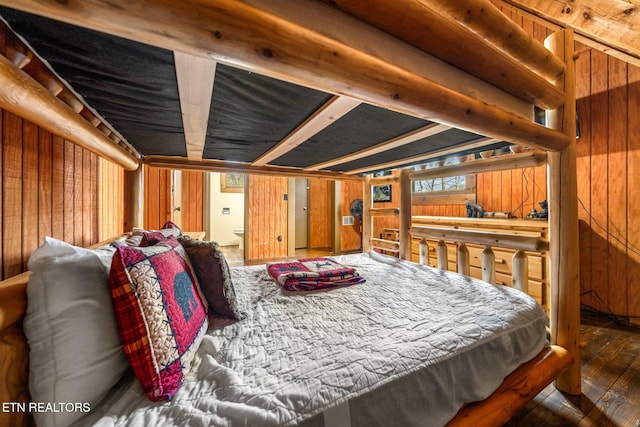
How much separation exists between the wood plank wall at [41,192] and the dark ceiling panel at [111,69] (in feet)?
0.74

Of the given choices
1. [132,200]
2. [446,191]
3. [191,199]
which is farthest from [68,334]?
[191,199]

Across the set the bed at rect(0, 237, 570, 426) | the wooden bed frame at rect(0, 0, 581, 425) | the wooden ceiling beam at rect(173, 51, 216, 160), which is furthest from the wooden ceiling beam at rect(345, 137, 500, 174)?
the wooden ceiling beam at rect(173, 51, 216, 160)

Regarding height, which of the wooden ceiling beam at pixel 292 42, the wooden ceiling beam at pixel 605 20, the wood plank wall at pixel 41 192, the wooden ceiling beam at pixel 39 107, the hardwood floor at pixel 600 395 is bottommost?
the hardwood floor at pixel 600 395

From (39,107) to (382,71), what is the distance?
3.15 ft

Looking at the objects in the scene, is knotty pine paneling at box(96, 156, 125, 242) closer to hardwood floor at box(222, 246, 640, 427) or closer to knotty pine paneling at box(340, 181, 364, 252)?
hardwood floor at box(222, 246, 640, 427)

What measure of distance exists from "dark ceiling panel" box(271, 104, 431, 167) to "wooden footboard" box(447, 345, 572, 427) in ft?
3.95

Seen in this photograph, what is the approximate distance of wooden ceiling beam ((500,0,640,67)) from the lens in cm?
154

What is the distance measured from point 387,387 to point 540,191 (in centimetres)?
324

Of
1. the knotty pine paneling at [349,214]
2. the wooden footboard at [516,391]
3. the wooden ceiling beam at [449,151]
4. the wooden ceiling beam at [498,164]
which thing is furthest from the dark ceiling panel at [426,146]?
the knotty pine paneling at [349,214]

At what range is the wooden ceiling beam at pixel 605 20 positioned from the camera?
154 cm

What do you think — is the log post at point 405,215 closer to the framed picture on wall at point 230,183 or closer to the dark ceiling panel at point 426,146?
the dark ceiling panel at point 426,146

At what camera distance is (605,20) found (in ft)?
5.22

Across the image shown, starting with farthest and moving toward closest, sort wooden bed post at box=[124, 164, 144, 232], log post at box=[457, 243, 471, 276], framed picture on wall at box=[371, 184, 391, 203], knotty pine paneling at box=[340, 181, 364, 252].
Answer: knotty pine paneling at box=[340, 181, 364, 252] → framed picture on wall at box=[371, 184, 391, 203] → wooden bed post at box=[124, 164, 144, 232] → log post at box=[457, 243, 471, 276]

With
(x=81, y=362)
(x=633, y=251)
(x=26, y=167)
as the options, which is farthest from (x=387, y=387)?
(x=633, y=251)
